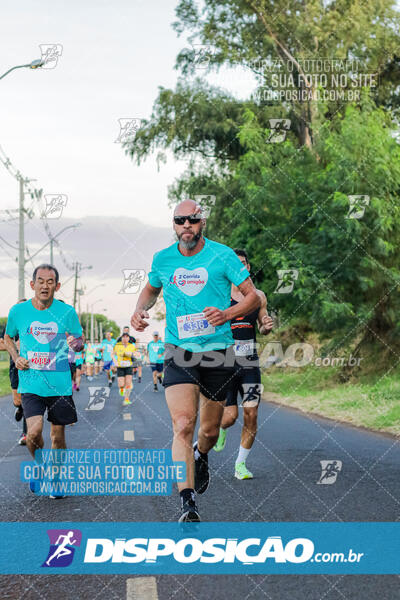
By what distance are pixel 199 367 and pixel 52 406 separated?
1751 millimetres

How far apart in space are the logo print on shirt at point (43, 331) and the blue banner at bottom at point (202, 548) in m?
1.75

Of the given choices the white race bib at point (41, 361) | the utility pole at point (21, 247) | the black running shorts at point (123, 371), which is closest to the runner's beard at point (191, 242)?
the white race bib at point (41, 361)

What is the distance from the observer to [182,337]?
17.6ft

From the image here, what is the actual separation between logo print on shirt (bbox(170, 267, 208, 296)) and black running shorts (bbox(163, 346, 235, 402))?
411 mm

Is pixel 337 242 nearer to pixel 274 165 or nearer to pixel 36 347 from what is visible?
pixel 274 165

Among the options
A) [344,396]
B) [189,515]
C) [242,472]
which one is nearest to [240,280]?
[189,515]

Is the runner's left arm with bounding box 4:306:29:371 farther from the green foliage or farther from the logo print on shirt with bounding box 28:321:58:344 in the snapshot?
the green foliage

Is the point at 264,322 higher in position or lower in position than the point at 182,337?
lower

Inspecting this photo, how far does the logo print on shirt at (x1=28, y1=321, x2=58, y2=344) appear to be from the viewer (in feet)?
21.9

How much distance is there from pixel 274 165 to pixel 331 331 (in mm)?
5906

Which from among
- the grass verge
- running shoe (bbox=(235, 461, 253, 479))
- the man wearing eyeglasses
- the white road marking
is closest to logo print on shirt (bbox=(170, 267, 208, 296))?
the man wearing eyeglasses

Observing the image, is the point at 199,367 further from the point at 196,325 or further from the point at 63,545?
the point at 63,545

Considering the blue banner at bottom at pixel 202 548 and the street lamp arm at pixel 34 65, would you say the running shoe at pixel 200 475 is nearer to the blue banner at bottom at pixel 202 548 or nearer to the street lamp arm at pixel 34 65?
the blue banner at bottom at pixel 202 548

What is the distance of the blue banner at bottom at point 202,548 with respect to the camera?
447 cm
